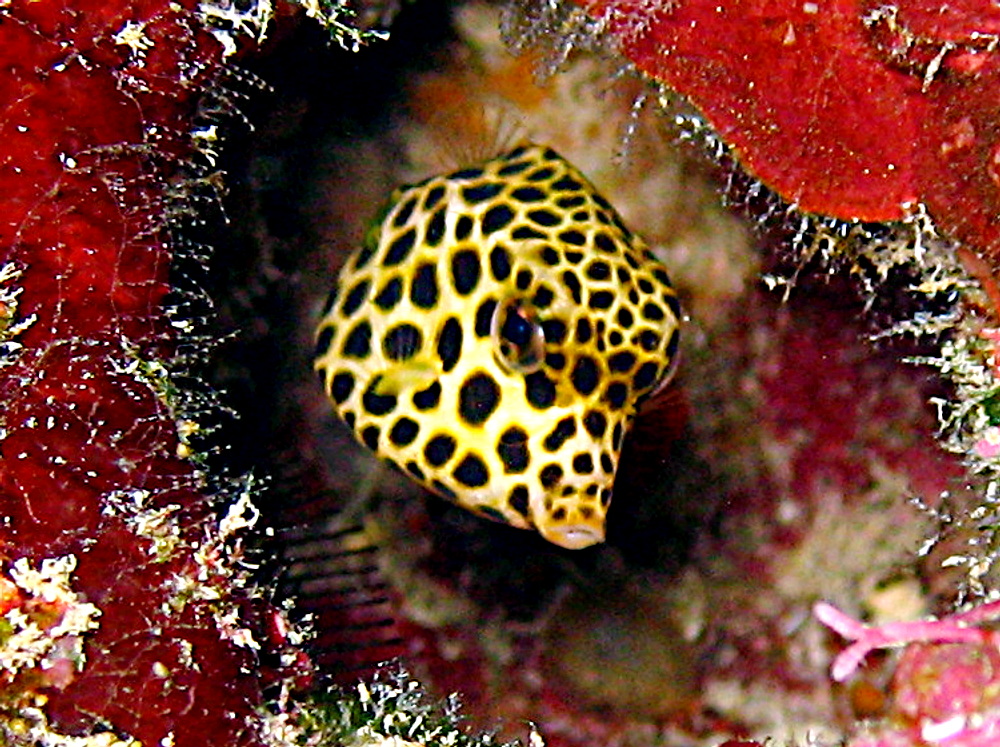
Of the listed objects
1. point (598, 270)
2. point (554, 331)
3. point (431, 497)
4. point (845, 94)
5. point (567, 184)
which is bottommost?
point (431, 497)

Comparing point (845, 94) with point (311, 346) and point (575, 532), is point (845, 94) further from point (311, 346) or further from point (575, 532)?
point (311, 346)

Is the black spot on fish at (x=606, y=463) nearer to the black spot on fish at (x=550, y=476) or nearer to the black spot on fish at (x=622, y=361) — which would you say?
the black spot on fish at (x=550, y=476)

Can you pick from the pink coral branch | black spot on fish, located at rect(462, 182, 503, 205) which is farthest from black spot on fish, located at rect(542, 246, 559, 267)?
the pink coral branch

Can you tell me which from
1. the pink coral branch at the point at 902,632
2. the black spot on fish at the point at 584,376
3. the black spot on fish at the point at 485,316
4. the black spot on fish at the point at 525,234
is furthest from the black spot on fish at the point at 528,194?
the pink coral branch at the point at 902,632

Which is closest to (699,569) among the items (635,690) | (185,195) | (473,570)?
(635,690)

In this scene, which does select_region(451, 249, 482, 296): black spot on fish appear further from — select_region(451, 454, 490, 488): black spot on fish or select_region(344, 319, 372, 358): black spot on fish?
select_region(451, 454, 490, 488): black spot on fish

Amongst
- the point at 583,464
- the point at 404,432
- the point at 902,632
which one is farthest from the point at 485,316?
the point at 902,632
